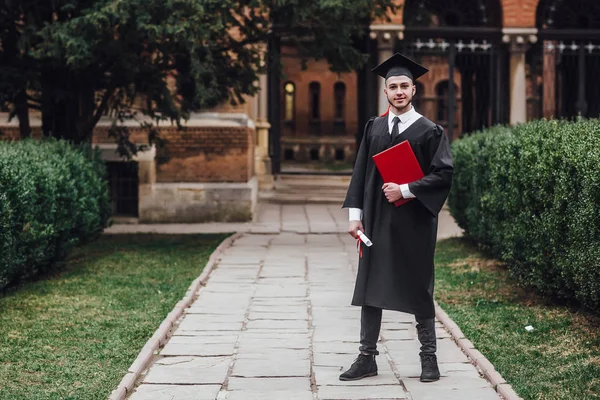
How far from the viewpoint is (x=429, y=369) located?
19.8 feet

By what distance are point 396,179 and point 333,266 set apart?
528 centimetres

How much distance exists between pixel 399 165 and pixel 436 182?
26cm

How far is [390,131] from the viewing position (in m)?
6.10

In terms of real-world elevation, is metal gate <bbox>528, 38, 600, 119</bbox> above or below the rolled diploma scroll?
above

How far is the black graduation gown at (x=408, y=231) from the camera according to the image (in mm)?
5953

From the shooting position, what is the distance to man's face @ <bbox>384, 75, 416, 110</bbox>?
5953 millimetres

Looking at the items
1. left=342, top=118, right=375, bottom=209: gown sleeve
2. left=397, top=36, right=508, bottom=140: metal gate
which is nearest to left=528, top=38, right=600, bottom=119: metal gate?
left=397, top=36, right=508, bottom=140: metal gate

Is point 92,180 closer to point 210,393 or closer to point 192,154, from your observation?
point 192,154

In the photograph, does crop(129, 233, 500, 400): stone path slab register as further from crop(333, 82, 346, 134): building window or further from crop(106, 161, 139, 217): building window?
crop(333, 82, 346, 134): building window

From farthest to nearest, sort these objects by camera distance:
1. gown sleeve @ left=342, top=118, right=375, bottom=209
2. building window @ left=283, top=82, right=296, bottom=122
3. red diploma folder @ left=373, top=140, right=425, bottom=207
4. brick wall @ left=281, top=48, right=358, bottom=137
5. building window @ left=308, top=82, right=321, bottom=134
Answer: building window @ left=308, top=82, right=321, bottom=134, building window @ left=283, top=82, right=296, bottom=122, brick wall @ left=281, top=48, right=358, bottom=137, gown sleeve @ left=342, top=118, right=375, bottom=209, red diploma folder @ left=373, top=140, right=425, bottom=207

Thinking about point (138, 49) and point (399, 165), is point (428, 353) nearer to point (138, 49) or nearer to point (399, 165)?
point (399, 165)

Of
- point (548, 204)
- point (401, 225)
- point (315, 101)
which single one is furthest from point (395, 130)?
point (315, 101)

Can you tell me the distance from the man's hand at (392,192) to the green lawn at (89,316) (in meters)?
2.08

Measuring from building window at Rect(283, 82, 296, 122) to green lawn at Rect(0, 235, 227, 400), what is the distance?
95.7 feet
